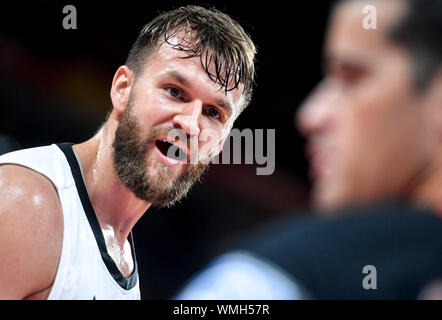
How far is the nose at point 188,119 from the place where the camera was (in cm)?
156

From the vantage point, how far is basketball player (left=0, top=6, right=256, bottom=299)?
145 cm

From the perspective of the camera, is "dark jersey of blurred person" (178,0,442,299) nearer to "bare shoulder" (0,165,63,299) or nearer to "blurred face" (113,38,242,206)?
"bare shoulder" (0,165,63,299)

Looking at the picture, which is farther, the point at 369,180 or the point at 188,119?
the point at 188,119

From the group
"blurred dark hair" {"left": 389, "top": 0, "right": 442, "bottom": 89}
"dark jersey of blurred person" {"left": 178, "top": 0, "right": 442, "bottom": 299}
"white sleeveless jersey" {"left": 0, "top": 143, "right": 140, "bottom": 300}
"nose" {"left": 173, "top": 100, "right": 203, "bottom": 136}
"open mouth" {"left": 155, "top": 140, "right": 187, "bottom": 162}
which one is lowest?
"white sleeveless jersey" {"left": 0, "top": 143, "right": 140, "bottom": 300}

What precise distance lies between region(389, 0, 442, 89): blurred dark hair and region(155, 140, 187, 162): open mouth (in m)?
1.06

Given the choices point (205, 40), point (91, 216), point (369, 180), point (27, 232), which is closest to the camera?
point (369, 180)

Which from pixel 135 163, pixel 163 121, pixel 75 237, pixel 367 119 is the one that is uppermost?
pixel 367 119

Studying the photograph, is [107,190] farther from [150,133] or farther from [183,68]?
[183,68]

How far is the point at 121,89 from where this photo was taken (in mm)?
1621

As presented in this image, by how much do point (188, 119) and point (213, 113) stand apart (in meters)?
0.08

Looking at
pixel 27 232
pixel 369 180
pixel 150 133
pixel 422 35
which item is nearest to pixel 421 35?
pixel 422 35

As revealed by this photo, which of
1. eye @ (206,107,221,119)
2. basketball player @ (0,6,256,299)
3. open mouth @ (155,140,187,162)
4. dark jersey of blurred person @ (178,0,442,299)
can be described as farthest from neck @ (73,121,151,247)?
dark jersey of blurred person @ (178,0,442,299)

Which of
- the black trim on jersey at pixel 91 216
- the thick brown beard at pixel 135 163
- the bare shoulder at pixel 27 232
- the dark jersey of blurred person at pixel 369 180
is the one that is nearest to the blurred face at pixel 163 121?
the thick brown beard at pixel 135 163

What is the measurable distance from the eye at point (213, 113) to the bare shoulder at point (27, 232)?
473 millimetres
